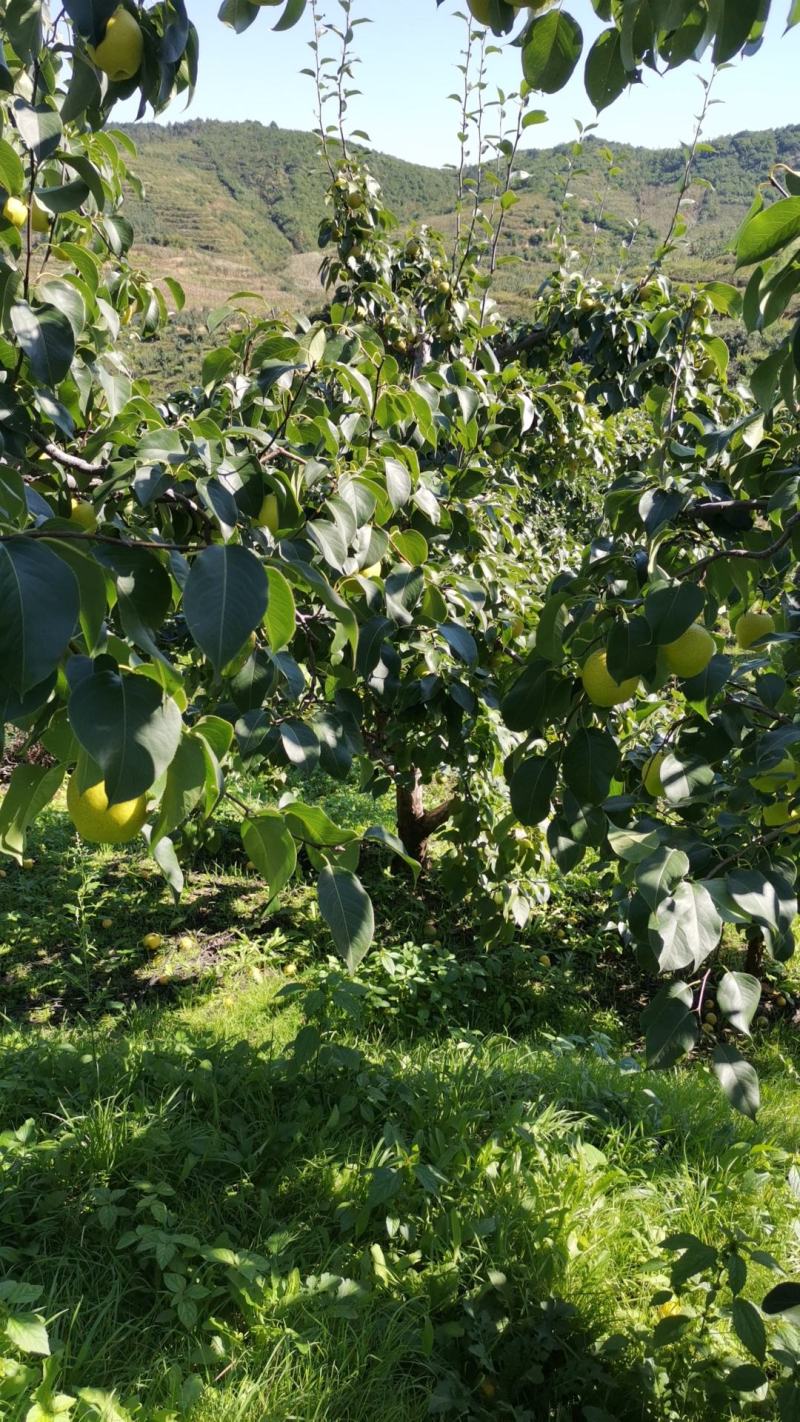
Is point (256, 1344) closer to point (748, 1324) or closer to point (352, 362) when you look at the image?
point (748, 1324)

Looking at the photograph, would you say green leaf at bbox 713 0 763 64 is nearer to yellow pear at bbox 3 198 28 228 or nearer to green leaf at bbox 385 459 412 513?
green leaf at bbox 385 459 412 513

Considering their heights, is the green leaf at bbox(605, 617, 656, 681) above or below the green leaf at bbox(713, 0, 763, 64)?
below

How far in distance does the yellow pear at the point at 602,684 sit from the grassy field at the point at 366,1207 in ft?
1.95

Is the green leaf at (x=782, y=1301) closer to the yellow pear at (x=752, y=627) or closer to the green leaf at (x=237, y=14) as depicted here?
the yellow pear at (x=752, y=627)

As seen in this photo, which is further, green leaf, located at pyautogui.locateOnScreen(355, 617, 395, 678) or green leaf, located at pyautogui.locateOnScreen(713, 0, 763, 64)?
green leaf, located at pyautogui.locateOnScreen(355, 617, 395, 678)

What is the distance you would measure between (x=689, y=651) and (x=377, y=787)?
1400mm

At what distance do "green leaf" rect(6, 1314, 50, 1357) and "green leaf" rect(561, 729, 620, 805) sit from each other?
4.26 ft

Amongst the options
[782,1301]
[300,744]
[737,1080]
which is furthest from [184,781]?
[782,1301]

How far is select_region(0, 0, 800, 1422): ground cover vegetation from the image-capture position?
905 millimetres

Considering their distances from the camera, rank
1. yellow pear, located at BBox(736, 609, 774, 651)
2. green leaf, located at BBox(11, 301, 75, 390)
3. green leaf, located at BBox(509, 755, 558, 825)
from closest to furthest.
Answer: green leaf, located at BBox(11, 301, 75, 390)
green leaf, located at BBox(509, 755, 558, 825)
yellow pear, located at BBox(736, 609, 774, 651)

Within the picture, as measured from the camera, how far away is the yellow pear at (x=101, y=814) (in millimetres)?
904

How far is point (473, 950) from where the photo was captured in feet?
14.0

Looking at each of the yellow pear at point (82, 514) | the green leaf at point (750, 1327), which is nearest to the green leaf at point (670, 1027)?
the green leaf at point (750, 1327)

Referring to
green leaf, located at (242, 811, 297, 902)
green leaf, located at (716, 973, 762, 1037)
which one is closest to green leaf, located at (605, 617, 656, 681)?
green leaf, located at (716, 973, 762, 1037)
